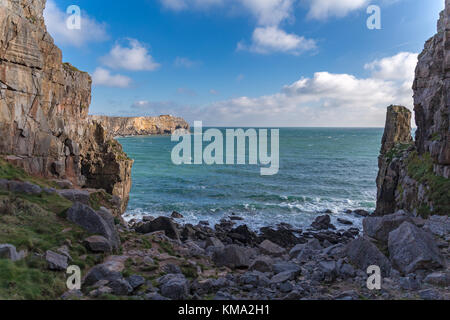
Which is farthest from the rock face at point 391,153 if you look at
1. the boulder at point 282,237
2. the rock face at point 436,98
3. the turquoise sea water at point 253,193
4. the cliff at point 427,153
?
the boulder at point 282,237

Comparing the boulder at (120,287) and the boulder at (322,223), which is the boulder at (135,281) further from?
the boulder at (322,223)

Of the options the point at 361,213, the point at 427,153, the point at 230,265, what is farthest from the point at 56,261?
the point at 361,213

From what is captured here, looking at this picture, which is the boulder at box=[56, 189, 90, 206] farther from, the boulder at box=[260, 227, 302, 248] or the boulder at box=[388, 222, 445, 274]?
the boulder at box=[388, 222, 445, 274]

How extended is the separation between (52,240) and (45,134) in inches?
671

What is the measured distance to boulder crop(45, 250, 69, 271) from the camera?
1038 cm

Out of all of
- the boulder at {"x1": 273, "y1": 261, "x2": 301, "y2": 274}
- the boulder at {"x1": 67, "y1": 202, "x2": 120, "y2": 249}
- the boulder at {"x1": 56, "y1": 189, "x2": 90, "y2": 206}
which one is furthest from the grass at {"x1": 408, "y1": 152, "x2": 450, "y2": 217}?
the boulder at {"x1": 56, "y1": 189, "x2": 90, "y2": 206}

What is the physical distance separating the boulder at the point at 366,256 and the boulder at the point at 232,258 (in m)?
5.75

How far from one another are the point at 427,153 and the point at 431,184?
615 cm

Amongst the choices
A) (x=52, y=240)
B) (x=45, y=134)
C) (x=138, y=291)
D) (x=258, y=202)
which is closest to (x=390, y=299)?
(x=138, y=291)

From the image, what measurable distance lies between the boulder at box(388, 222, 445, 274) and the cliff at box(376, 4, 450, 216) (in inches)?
455

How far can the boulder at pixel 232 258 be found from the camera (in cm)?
1602

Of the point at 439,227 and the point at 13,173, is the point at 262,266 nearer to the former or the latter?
the point at 439,227

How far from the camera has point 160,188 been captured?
5753cm

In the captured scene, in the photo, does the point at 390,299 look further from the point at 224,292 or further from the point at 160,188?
the point at 160,188
